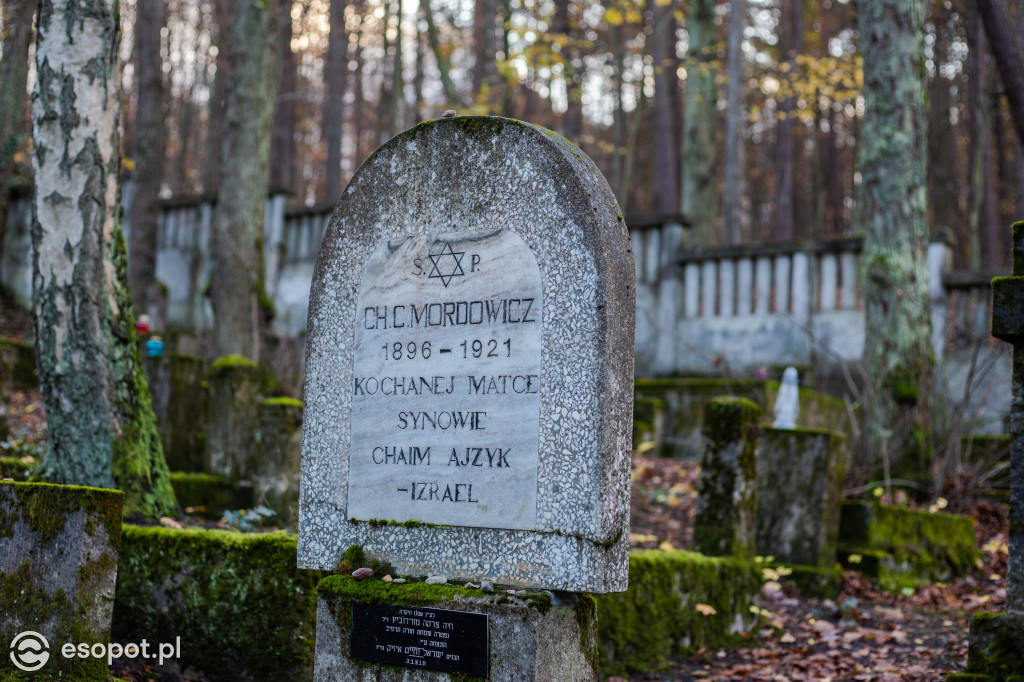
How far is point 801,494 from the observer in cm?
688

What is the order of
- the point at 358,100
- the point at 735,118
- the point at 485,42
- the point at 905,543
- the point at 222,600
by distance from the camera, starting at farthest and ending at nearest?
the point at 358,100 → the point at 485,42 → the point at 735,118 → the point at 905,543 → the point at 222,600

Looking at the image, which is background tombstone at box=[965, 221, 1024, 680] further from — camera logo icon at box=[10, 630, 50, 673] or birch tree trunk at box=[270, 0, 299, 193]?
birch tree trunk at box=[270, 0, 299, 193]

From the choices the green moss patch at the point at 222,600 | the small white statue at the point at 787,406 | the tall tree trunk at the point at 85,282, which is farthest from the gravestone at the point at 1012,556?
the tall tree trunk at the point at 85,282

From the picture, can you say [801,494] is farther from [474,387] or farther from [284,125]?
[284,125]

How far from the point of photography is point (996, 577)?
737 centimetres

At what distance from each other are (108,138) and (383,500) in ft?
11.2

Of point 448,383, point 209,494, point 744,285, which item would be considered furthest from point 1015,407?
point 744,285

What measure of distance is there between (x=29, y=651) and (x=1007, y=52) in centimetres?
846

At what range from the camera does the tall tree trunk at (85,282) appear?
216 inches

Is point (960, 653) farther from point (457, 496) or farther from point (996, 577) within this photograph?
point (457, 496)

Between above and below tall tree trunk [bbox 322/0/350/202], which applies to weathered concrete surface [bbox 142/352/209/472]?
below

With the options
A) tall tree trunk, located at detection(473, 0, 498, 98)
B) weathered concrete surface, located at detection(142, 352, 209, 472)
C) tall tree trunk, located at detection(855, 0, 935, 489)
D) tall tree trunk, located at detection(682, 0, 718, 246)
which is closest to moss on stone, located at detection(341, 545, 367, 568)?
weathered concrete surface, located at detection(142, 352, 209, 472)

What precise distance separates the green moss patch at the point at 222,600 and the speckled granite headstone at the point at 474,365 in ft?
2.04

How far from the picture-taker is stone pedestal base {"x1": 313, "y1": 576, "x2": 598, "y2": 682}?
3340 mm
